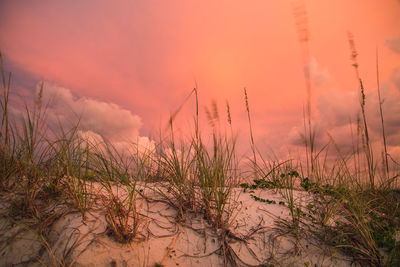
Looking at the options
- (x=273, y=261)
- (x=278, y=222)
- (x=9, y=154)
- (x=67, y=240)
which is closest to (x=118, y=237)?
(x=67, y=240)

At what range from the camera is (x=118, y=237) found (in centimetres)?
170

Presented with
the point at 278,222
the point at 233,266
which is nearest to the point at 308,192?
the point at 278,222

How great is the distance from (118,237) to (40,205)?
101 centimetres

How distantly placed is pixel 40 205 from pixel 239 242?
2.01m

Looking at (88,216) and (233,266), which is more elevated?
(88,216)

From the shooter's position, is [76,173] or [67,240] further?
[76,173]

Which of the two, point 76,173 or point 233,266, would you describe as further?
point 76,173

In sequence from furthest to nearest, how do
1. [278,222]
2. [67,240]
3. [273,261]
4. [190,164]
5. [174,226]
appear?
[190,164], [278,222], [174,226], [273,261], [67,240]

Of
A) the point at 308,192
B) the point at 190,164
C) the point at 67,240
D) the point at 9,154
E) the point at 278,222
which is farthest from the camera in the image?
the point at 308,192

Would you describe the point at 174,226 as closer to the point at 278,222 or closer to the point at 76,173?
the point at 278,222

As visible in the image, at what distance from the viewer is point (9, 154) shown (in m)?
2.62

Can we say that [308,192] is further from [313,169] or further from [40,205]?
[40,205]

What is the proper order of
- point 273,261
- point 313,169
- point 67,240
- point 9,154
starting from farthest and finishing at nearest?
point 313,169 → point 9,154 → point 273,261 → point 67,240

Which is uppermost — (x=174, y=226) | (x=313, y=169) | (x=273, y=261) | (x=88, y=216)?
(x=313, y=169)
